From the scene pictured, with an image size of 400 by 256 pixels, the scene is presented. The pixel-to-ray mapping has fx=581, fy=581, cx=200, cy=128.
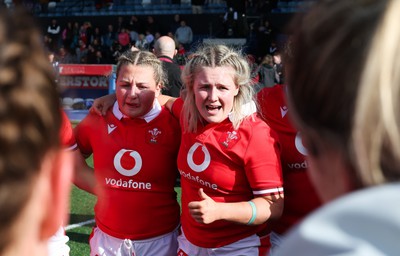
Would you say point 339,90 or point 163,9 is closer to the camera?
point 339,90

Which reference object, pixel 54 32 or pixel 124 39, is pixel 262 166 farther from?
pixel 54 32

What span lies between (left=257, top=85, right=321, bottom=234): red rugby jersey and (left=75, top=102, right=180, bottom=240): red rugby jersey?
62 cm

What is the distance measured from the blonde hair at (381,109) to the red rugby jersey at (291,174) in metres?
2.16

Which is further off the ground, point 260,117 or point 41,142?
point 41,142

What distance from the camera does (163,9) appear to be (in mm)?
24344

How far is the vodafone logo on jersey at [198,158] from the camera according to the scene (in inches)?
117

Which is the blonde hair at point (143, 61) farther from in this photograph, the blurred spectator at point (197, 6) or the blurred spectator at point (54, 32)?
the blurred spectator at point (54, 32)

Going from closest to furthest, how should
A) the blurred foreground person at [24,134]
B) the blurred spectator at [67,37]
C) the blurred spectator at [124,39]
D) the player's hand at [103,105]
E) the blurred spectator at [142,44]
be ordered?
the blurred foreground person at [24,134], the player's hand at [103,105], the blurred spectator at [142,44], the blurred spectator at [124,39], the blurred spectator at [67,37]

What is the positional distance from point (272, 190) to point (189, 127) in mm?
570

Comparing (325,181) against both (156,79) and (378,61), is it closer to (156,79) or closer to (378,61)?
(378,61)

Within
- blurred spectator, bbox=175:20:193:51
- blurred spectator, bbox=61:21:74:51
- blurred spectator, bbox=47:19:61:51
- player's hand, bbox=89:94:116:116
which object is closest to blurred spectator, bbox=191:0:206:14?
blurred spectator, bbox=175:20:193:51

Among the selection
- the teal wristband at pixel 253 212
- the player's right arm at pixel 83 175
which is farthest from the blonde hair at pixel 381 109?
the player's right arm at pixel 83 175

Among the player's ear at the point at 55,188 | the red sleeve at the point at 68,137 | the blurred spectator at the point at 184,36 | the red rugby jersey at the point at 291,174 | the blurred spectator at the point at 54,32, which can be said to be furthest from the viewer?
the blurred spectator at the point at 54,32

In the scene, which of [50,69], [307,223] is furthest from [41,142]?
[307,223]
